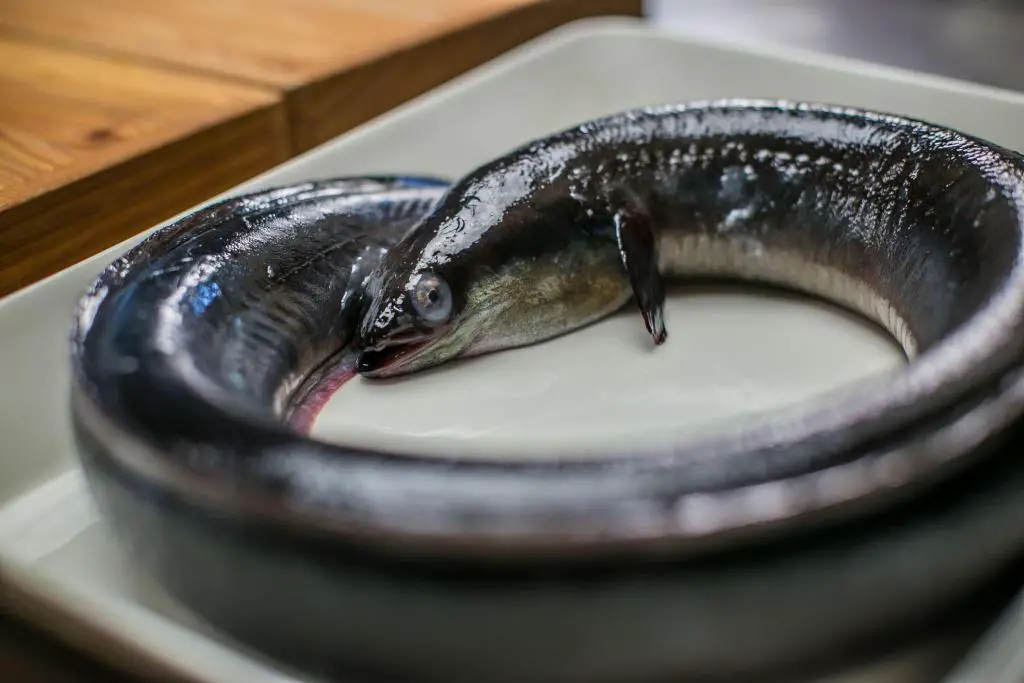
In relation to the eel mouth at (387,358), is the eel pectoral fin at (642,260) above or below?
above

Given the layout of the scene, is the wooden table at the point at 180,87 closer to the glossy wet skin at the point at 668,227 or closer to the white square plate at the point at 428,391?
the white square plate at the point at 428,391

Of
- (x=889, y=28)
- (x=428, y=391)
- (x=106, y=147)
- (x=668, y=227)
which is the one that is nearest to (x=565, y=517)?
(x=428, y=391)

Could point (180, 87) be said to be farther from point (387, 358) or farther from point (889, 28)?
point (889, 28)

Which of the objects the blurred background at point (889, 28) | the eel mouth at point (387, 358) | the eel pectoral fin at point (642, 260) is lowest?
the blurred background at point (889, 28)

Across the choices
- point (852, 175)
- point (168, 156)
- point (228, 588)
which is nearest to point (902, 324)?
point (852, 175)

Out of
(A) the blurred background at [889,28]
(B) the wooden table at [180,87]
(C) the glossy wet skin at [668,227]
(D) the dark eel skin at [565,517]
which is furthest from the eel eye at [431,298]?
(A) the blurred background at [889,28]

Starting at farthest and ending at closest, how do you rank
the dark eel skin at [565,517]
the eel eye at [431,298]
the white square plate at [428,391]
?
the eel eye at [431,298] → the white square plate at [428,391] → the dark eel skin at [565,517]
